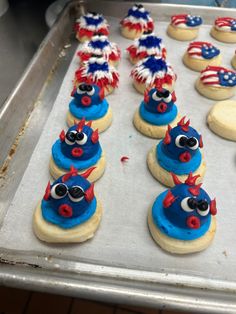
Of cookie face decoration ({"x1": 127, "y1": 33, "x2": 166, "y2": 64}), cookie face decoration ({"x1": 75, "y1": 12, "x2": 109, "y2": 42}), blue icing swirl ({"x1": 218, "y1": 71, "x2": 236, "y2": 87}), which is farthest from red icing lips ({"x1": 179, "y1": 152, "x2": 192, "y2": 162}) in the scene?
cookie face decoration ({"x1": 75, "y1": 12, "x2": 109, "y2": 42})

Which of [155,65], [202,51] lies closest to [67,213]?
[155,65]

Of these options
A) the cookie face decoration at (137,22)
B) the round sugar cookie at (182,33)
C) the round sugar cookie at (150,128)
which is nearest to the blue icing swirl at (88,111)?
the round sugar cookie at (150,128)

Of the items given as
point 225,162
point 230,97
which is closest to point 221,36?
point 230,97

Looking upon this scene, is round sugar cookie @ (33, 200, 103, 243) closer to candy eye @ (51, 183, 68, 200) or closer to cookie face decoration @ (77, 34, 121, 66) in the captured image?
candy eye @ (51, 183, 68, 200)

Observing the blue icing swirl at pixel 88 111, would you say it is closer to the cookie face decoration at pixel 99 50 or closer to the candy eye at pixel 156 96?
the candy eye at pixel 156 96

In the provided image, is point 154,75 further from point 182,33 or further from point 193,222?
point 193,222

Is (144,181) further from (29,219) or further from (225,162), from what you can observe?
(29,219)
